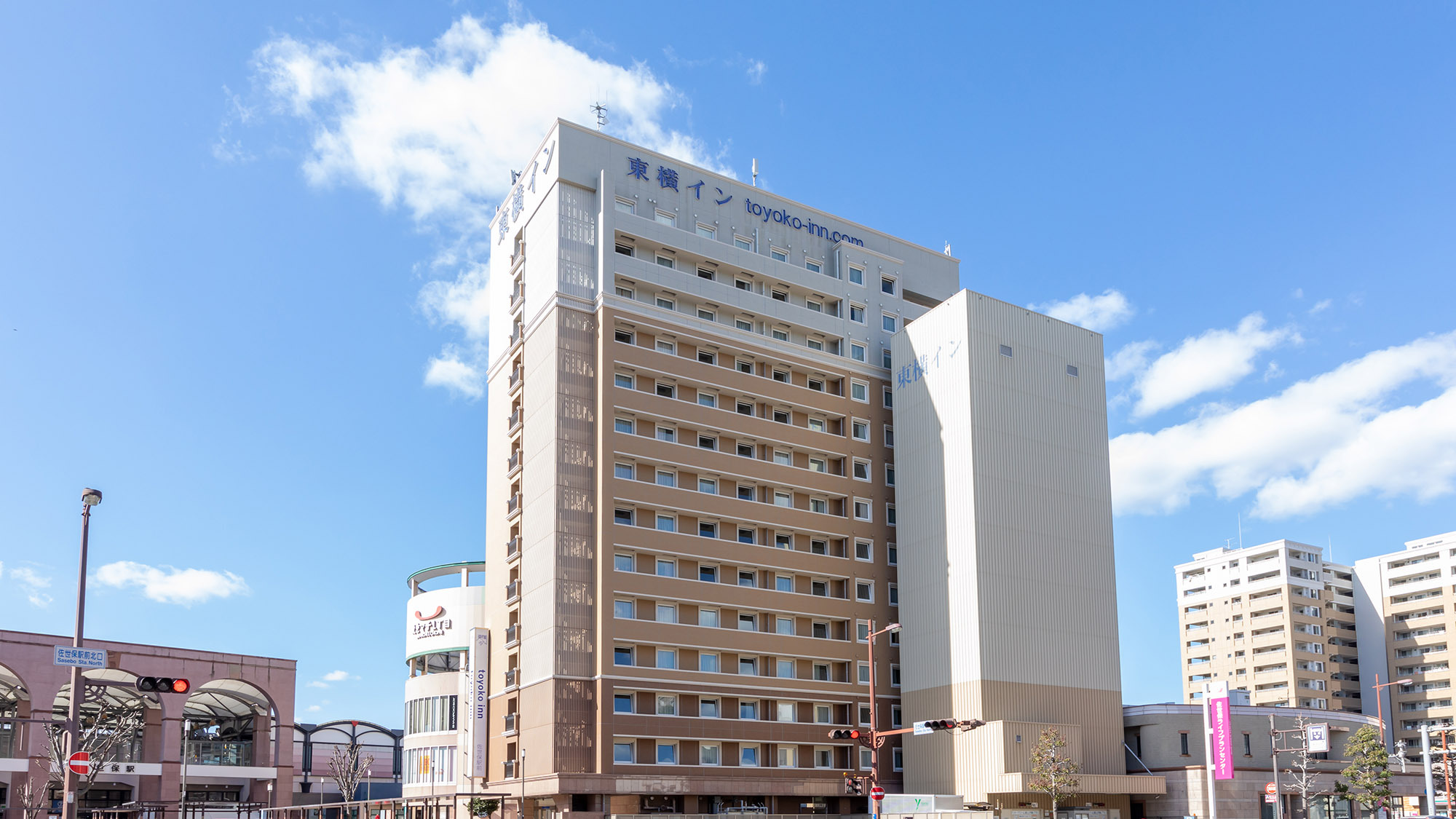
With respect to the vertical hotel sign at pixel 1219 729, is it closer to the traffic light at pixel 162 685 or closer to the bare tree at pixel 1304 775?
the bare tree at pixel 1304 775

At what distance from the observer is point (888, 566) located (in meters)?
78.4

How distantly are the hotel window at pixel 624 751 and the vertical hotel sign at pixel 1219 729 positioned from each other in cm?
3179

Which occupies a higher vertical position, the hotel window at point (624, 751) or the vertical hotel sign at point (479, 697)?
the vertical hotel sign at point (479, 697)

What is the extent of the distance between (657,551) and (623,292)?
52.8 feet

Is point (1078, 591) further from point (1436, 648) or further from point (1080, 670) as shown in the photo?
point (1436, 648)

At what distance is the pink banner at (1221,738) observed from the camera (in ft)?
225

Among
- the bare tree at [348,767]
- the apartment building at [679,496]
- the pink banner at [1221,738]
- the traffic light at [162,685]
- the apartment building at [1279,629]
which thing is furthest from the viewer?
the apartment building at [1279,629]

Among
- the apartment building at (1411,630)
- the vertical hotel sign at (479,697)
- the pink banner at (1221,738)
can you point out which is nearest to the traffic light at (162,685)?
the vertical hotel sign at (479,697)

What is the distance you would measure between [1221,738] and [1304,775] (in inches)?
442

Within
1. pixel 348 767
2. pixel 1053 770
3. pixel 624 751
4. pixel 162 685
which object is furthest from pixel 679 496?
pixel 348 767

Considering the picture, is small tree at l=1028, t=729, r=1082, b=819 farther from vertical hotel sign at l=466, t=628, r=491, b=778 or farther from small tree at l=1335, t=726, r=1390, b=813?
vertical hotel sign at l=466, t=628, r=491, b=778

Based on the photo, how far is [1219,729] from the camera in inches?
2753

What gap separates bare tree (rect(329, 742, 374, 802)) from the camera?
10944 cm

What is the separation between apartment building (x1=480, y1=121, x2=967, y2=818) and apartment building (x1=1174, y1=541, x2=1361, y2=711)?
10217 centimetres
